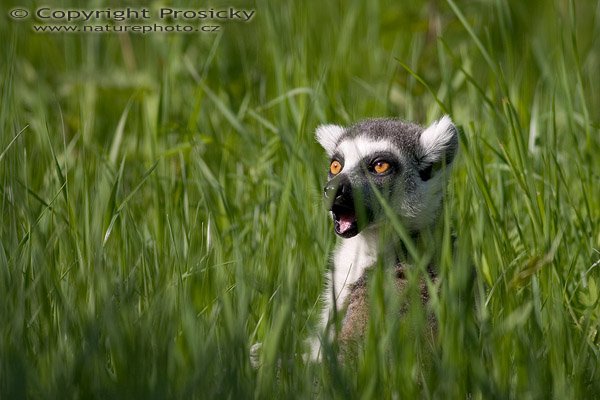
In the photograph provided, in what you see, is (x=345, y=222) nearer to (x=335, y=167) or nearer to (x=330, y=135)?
(x=335, y=167)

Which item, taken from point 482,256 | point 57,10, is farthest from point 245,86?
point 482,256

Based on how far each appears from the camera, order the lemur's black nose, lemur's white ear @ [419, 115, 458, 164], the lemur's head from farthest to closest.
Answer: lemur's white ear @ [419, 115, 458, 164]
the lemur's head
the lemur's black nose

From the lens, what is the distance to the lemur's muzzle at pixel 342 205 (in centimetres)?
393

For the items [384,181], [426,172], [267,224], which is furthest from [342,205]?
[267,224]

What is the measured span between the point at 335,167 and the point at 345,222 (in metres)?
0.36

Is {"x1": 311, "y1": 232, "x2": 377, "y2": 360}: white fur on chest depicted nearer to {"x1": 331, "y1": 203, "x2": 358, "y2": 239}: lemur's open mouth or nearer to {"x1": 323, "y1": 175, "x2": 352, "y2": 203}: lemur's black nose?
{"x1": 331, "y1": 203, "x2": 358, "y2": 239}: lemur's open mouth

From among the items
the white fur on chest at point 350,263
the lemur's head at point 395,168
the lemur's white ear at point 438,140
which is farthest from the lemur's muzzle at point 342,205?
the lemur's white ear at point 438,140

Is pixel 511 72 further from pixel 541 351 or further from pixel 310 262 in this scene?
pixel 541 351

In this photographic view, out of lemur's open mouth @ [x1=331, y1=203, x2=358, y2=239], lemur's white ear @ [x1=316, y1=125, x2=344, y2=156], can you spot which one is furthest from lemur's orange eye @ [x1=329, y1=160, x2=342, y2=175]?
lemur's open mouth @ [x1=331, y1=203, x2=358, y2=239]

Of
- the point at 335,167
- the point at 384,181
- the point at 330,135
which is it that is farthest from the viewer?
the point at 330,135

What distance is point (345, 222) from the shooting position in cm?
402

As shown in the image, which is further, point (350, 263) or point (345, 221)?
point (350, 263)

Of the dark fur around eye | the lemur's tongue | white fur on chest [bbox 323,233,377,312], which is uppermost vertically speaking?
the dark fur around eye

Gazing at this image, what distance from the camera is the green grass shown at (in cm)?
314
